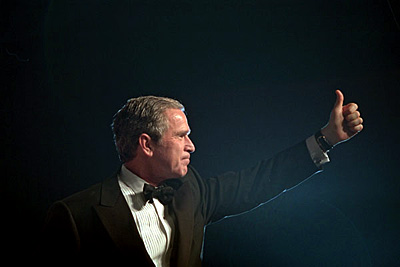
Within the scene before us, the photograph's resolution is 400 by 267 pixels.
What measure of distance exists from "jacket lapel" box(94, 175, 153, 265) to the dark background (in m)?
0.69

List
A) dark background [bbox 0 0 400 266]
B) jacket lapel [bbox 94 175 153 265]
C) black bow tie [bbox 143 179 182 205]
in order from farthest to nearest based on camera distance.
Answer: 1. dark background [bbox 0 0 400 266]
2. black bow tie [bbox 143 179 182 205]
3. jacket lapel [bbox 94 175 153 265]

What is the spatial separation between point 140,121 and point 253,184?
1.96 ft

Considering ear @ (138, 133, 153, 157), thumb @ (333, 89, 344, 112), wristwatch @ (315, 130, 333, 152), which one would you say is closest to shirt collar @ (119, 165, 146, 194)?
ear @ (138, 133, 153, 157)

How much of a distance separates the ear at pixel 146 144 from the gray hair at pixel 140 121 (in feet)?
0.06

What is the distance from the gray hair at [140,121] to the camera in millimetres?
1924

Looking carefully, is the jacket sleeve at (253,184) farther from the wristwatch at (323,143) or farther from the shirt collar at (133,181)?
the shirt collar at (133,181)

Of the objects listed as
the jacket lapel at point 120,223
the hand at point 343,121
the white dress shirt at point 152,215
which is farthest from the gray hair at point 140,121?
the hand at point 343,121

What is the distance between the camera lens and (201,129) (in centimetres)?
248

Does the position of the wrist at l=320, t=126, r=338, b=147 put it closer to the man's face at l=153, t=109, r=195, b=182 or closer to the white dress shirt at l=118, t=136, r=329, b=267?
the white dress shirt at l=118, t=136, r=329, b=267

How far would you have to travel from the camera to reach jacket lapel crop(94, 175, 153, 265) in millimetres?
1776

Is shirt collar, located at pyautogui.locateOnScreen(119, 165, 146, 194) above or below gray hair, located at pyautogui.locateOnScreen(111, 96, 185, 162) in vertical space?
below

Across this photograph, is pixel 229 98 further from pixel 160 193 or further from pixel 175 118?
pixel 160 193

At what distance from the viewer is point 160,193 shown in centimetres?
190

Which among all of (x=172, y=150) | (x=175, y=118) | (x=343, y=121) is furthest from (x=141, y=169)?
(x=343, y=121)
